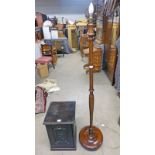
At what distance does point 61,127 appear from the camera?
76.2 inches

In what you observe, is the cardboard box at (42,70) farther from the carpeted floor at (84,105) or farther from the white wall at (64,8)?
the white wall at (64,8)

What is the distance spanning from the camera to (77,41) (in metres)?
7.36

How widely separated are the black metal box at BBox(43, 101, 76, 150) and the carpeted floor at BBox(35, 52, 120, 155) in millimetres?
80

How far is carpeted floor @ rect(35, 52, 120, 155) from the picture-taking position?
6.88ft

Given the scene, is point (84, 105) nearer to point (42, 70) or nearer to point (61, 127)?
point (61, 127)

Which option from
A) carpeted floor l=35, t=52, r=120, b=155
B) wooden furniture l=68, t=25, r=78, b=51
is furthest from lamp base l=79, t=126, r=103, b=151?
wooden furniture l=68, t=25, r=78, b=51

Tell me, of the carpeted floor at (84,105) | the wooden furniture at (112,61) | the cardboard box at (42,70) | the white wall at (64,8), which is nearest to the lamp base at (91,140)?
the carpeted floor at (84,105)

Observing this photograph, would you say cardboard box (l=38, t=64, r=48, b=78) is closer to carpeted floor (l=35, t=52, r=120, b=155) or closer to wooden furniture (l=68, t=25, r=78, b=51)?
carpeted floor (l=35, t=52, r=120, b=155)

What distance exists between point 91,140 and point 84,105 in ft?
3.18

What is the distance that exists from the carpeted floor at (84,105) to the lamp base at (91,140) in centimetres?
5

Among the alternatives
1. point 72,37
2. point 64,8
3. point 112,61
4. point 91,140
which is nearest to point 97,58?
point 112,61
